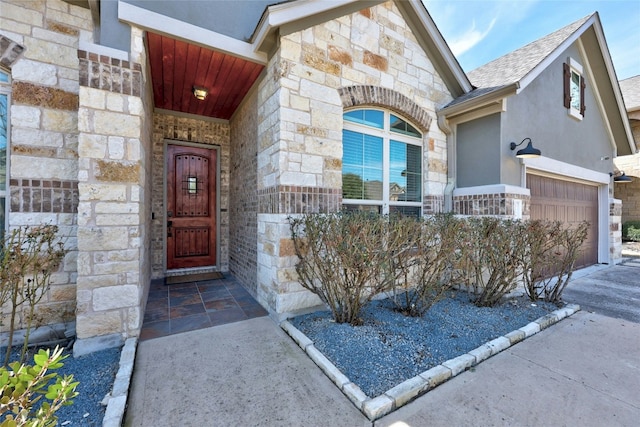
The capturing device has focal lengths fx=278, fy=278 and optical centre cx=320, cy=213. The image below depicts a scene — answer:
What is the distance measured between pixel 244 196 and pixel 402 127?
9.76 feet

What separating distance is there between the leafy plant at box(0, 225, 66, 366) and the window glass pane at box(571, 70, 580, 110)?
9.22m

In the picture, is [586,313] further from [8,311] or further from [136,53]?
[8,311]

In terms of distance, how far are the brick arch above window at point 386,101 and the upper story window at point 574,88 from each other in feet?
11.5

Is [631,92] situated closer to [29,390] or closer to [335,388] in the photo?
[335,388]

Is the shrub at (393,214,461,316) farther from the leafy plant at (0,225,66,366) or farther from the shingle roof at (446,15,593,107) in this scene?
the leafy plant at (0,225,66,366)

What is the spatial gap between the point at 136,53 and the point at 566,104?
7698mm

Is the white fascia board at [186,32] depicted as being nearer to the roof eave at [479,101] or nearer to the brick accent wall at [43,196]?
the brick accent wall at [43,196]

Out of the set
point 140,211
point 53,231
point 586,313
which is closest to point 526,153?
point 586,313

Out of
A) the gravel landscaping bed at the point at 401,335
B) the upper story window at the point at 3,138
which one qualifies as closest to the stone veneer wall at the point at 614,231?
the gravel landscaping bed at the point at 401,335

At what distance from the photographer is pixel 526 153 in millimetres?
4426

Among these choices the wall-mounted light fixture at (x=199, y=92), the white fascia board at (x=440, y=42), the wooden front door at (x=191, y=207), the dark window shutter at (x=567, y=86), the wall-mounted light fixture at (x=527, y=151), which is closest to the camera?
the wall-mounted light fixture at (x=199, y=92)

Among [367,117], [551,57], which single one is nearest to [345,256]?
[367,117]

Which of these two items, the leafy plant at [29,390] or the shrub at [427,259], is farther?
the shrub at [427,259]

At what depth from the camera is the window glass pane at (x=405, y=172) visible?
4.66 m
